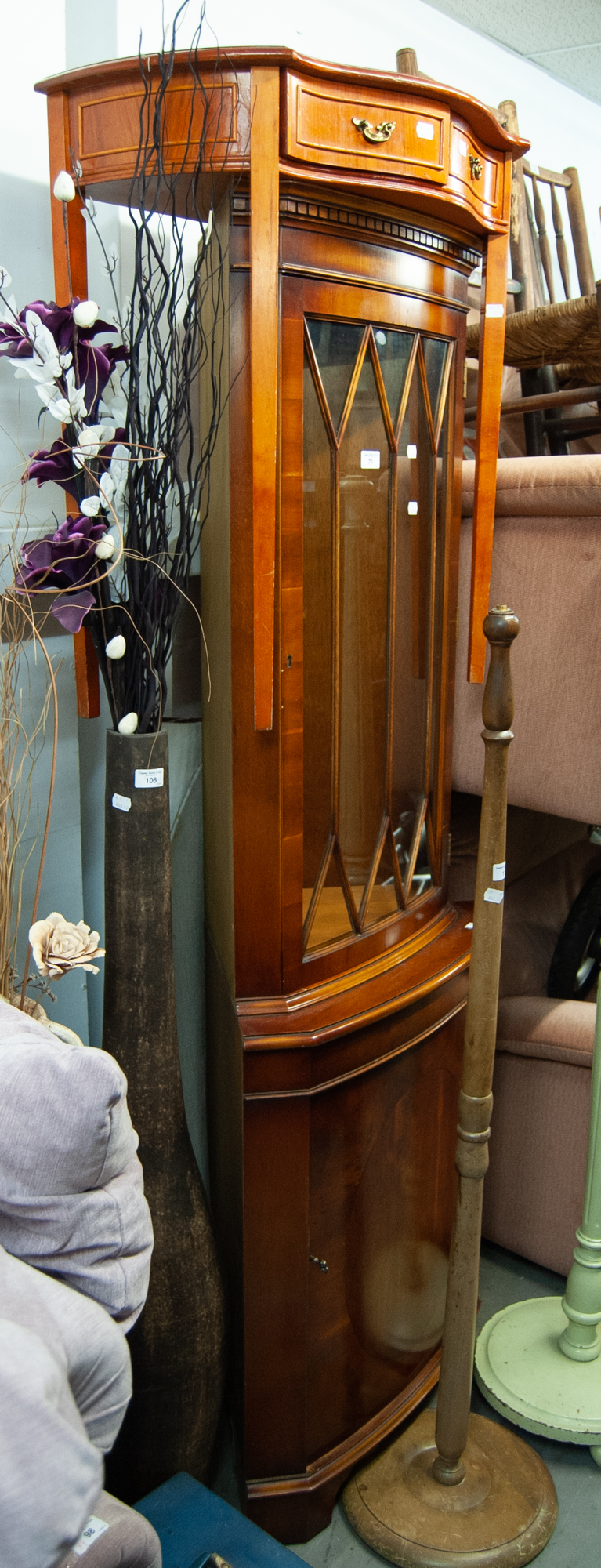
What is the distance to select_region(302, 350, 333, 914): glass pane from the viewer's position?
1.21 m

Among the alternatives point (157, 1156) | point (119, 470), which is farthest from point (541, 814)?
point (119, 470)

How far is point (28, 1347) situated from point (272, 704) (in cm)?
73

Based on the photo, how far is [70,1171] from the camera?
2.62 ft

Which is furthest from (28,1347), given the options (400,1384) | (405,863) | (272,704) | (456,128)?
(456,128)

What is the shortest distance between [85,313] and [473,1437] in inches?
62.4

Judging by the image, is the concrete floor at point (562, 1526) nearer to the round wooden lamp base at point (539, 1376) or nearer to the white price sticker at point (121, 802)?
the round wooden lamp base at point (539, 1376)

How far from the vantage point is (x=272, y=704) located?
1210 mm

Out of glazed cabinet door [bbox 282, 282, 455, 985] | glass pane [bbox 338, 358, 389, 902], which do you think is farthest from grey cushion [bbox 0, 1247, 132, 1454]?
glass pane [bbox 338, 358, 389, 902]

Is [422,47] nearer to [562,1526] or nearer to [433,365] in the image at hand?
[433,365]

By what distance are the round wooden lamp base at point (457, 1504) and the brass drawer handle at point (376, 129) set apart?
1.69 meters

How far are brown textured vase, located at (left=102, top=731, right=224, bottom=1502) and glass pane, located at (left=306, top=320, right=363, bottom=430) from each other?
1.43ft

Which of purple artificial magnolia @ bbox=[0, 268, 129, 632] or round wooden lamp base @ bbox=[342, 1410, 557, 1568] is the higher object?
purple artificial magnolia @ bbox=[0, 268, 129, 632]

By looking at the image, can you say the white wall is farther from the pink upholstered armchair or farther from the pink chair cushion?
the pink chair cushion

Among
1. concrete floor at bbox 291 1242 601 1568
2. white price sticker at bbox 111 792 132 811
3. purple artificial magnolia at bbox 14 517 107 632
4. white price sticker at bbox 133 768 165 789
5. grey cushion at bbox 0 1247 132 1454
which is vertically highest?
purple artificial magnolia at bbox 14 517 107 632
